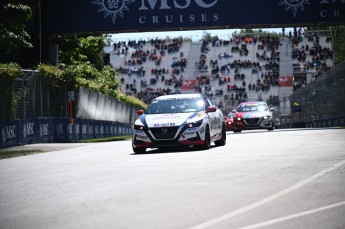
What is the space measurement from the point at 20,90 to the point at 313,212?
59.1 feet

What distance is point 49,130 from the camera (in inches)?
1031

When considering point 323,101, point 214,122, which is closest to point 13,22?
point 214,122

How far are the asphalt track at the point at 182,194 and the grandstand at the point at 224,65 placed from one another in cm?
5997

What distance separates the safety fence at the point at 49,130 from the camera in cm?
2174

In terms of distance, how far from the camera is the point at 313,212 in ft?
21.4

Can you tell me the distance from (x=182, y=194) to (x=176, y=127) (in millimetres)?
8654

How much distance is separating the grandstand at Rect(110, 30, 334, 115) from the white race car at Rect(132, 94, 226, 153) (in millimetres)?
53755

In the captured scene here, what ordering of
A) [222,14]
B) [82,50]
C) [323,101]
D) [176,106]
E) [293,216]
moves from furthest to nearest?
[82,50]
[323,101]
[222,14]
[176,106]
[293,216]

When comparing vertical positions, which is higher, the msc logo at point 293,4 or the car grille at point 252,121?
the msc logo at point 293,4

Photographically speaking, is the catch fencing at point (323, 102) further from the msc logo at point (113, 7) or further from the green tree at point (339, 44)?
the green tree at point (339, 44)

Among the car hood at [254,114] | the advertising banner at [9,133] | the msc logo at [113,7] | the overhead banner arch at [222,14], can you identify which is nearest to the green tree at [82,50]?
the msc logo at [113,7]

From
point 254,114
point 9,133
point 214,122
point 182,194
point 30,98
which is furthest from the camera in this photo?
point 254,114

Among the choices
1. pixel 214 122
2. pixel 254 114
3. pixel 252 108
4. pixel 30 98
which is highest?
pixel 30 98

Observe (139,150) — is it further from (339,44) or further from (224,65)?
(339,44)
